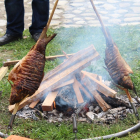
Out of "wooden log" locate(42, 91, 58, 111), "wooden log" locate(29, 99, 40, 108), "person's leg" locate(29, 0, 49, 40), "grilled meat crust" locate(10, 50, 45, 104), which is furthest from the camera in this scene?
"person's leg" locate(29, 0, 49, 40)

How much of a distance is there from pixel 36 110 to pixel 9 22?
365 centimetres

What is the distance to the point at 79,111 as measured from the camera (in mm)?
2998

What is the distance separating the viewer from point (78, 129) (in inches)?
109

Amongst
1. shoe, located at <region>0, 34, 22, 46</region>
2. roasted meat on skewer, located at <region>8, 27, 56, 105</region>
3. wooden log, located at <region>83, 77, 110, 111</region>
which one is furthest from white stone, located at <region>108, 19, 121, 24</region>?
roasted meat on skewer, located at <region>8, 27, 56, 105</region>

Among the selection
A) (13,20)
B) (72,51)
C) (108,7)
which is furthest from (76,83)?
(108,7)

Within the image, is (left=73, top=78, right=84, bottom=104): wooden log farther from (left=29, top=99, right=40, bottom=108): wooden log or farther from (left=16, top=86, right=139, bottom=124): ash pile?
(left=29, top=99, right=40, bottom=108): wooden log

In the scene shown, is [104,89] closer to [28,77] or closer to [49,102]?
[49,102]

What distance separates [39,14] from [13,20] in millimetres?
733

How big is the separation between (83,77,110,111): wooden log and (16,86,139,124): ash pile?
8cm

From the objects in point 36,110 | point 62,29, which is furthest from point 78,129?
point 62,29

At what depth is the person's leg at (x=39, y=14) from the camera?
18.7 ft

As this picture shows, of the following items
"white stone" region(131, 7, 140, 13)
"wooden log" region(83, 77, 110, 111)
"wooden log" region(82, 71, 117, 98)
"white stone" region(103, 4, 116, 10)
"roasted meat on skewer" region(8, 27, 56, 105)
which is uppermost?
"roasted meat on skewer" region(8, 27, 56, 105)

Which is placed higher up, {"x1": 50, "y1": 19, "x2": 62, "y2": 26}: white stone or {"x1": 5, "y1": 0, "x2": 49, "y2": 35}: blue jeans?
{"x1": 5, "y1": 0, "x2": 49, "y2": 35}: blue jeans

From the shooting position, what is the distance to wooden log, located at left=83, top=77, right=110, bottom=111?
302cm
